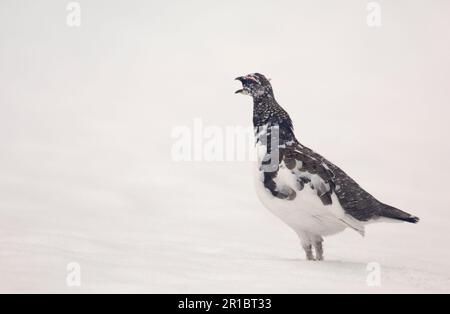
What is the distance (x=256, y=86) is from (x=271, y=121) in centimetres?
42

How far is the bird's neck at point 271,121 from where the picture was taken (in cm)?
672

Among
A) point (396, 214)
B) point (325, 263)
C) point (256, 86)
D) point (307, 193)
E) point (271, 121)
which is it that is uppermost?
point (256, 86)

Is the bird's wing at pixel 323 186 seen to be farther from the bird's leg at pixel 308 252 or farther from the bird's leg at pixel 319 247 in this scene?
the bird's leg at pixel 308 252

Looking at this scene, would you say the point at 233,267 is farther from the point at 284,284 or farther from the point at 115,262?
the point at 115,262

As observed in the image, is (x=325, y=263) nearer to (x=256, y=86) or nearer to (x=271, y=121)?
(x=271, y=121)

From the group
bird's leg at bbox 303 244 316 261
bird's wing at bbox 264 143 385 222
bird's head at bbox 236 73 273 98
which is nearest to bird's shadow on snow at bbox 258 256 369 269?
bird's leg at bbox 303 244 316 261

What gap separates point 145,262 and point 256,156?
60.3 inches

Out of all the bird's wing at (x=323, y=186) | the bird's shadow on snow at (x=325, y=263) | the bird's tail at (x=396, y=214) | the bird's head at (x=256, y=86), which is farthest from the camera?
the bird's head at (x=256, y=86)

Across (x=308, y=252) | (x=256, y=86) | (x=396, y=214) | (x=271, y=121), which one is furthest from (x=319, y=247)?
(x=256, y=86)

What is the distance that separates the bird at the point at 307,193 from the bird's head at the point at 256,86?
0.90 feet

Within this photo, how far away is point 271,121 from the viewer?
22.2 feet

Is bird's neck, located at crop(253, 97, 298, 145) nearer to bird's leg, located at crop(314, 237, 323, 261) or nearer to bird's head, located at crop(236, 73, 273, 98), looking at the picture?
bird's head, located at crop(236, 73, 273, 98)

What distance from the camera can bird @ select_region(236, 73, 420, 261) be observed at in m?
6.33

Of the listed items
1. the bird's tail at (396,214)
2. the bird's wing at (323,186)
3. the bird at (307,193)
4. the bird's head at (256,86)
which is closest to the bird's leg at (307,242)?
the bird at (307,193)
